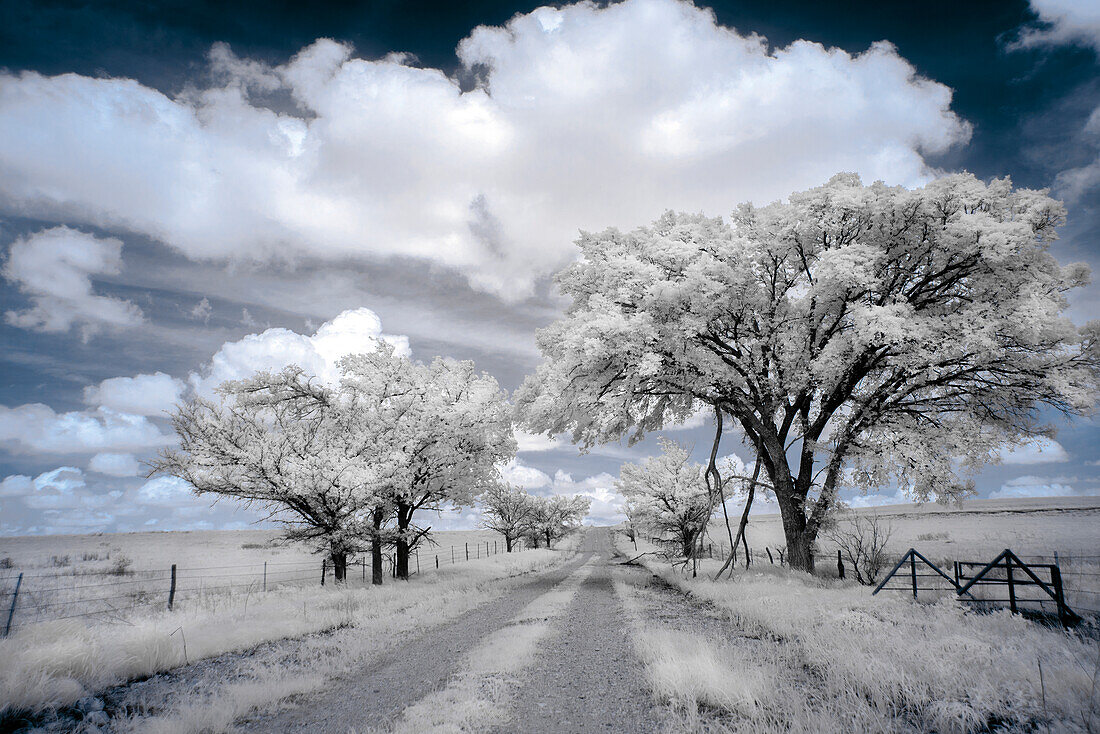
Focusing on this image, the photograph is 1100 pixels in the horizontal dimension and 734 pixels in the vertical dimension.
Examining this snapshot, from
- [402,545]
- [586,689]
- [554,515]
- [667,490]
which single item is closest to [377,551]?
[402,545]

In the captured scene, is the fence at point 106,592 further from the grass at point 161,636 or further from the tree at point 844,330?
the tree at point 844,330

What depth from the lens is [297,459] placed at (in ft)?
61.0

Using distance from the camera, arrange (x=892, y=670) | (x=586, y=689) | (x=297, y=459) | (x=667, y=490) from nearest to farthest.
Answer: (x=892, y=670) < (x=586, y=689) < (x=297, y=459) < (x=667, y=490)

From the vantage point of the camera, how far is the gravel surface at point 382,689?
586 centimetres

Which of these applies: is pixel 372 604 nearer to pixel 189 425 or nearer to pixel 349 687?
pixel 349 687

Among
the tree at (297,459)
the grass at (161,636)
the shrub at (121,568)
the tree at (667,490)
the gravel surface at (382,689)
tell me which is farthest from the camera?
the tree at (667,490)

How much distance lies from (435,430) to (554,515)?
56.1 metres

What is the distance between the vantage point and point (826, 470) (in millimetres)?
15766

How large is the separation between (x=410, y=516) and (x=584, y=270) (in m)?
15.0

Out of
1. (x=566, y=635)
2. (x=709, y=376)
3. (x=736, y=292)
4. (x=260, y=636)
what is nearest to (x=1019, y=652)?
(x=566, y=635)

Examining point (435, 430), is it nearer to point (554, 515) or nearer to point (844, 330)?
point (844, 330)

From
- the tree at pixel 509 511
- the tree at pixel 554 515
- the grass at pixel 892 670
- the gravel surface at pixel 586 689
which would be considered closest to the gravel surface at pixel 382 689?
the gravel surface at pixel 586 689

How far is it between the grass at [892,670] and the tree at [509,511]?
43.9 m

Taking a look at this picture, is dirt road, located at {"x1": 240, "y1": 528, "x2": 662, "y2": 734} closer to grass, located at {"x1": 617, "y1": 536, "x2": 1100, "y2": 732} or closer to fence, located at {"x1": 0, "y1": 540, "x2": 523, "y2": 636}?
grass, located at {"x1": 617, "y1": 536, "x2": 1100, "y2": 732}
